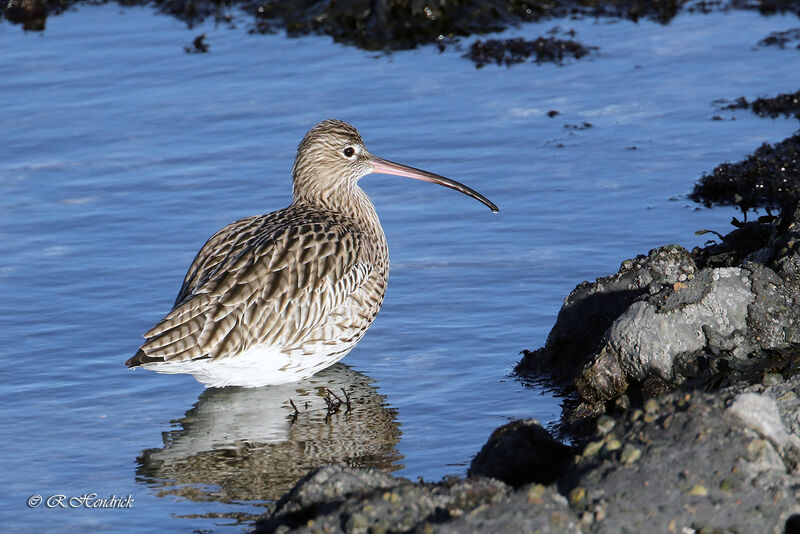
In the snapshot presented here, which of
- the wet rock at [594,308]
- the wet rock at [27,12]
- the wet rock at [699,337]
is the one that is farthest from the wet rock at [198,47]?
the wet rock at [699,337]

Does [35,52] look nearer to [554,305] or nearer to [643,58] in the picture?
[643,58]

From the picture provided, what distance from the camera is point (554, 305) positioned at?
8.62 m

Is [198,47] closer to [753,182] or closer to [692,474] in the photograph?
[753,182]

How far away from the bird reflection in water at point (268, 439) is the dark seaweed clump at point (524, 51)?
694cm

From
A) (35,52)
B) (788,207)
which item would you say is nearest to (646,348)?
(788,207)

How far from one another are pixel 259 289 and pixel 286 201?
3288 mm

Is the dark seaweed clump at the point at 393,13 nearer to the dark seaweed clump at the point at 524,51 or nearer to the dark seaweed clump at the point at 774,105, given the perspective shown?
the dark seaweed clump at the point at 524,51

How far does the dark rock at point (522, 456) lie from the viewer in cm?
559

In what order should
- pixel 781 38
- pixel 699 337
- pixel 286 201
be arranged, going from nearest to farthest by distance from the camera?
pixel 699 337
pixel 286 201
pixel 781 38

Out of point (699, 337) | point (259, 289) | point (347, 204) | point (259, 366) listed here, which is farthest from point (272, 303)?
point (699, 337)

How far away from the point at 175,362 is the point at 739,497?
11.5 ft

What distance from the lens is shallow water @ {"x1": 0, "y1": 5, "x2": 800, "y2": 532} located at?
6.88m

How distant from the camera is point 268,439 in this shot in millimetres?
7039

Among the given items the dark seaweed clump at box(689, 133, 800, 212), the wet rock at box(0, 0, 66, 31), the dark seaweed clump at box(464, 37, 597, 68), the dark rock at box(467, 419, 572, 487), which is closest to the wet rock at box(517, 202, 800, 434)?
the dark rock at box(467, 419, 572, 487)
